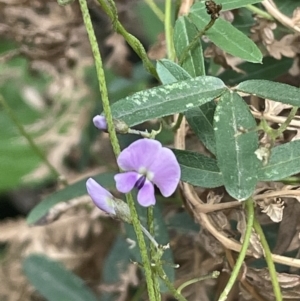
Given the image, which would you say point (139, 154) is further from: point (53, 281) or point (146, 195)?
point (53, 281)

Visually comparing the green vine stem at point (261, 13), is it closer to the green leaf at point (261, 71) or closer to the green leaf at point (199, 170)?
the green leaf at point (261, 71)

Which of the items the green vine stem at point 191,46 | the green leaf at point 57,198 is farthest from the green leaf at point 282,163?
the green leaf at point 57,198

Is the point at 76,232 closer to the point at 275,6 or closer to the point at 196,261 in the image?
the point at 196,261

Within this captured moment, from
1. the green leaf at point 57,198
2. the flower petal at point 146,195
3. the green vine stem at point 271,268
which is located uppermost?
the flower petal at point 146,195

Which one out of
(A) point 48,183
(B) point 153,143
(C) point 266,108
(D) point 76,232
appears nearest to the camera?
(B) point 153,143

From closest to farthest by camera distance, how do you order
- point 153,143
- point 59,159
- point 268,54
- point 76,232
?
point 153,143
point 268,54
point 76,232
point 59,159

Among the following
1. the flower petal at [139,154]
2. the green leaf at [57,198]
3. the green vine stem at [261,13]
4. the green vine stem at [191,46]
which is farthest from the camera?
the green leaf at [57,198]

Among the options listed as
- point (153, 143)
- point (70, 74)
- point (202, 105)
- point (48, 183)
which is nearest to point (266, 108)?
point (202, 105)

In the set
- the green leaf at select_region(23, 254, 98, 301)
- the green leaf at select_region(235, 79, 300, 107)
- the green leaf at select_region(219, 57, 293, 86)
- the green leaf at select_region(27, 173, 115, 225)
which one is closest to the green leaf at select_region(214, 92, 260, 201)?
the green leaf at select_region(235, 79, 300, 107)
